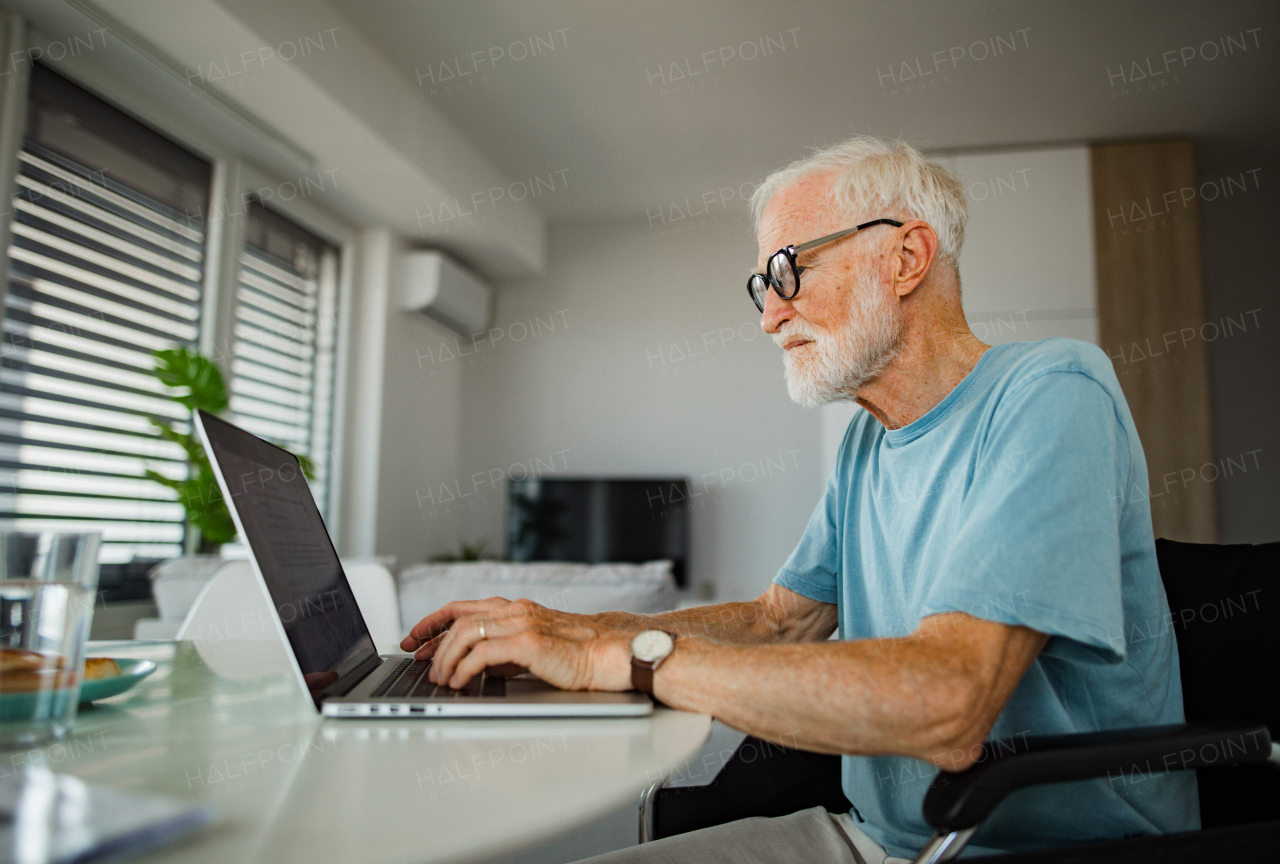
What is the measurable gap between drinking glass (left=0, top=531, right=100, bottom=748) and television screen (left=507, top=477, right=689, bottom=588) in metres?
4.45

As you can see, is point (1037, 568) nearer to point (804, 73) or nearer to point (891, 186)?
point (891, 186)

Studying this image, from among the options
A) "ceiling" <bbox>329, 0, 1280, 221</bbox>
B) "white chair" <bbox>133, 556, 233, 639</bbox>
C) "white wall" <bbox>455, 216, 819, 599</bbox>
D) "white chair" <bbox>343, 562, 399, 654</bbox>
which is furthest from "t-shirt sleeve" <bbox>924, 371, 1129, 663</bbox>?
"white wall" <bbox>455, 216, 819, 599</bbox>

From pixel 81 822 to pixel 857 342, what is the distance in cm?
100

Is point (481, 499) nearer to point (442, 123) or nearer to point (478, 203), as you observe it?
point (478, 203)

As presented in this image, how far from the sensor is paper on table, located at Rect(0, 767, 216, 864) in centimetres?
35

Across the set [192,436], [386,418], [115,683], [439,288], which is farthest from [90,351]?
[115,683]

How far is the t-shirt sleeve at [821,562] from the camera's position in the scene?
126 cm

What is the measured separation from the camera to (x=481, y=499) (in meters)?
5.58

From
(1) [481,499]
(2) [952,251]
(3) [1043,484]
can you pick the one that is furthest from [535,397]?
(3) [1043,484]

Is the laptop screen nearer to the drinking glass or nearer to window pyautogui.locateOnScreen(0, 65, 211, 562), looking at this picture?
the drinking glass

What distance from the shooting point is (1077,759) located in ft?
2.18

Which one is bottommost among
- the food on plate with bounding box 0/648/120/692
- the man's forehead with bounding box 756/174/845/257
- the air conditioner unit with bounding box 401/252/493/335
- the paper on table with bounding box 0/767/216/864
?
the paper on table with bounding box 0/767/216/864

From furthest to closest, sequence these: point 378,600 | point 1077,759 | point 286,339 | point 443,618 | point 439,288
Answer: point 439,288
point 286,339
point 378,600
point 443,618
point 1077,759

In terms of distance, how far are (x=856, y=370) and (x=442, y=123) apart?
3.64m
